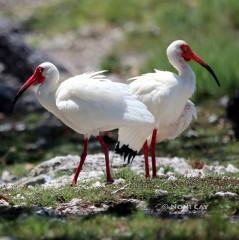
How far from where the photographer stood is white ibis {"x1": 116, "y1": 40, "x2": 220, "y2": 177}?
39.5ft

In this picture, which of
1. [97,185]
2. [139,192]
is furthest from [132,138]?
[139,192]

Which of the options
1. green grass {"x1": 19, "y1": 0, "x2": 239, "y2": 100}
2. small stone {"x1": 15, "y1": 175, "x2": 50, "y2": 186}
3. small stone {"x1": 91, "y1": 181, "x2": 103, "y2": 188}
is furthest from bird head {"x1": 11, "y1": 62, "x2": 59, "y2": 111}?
green grass {"x1": 19, "y1": 0, "x2": 239, "y2": 100}

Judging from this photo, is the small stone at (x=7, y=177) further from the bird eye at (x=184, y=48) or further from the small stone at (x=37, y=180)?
the bird eye at (x=184, y=48)

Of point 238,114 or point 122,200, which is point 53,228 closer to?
point 122,200

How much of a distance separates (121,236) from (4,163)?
8.80 m

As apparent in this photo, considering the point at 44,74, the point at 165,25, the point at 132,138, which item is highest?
the point at 165,25

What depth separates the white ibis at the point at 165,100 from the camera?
12031 mm

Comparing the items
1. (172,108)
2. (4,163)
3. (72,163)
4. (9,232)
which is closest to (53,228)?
(9,232)

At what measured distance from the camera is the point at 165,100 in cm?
1199

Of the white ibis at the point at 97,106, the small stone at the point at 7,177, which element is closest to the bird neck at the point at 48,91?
the white ibis at the point at 97,106

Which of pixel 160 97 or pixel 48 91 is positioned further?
pixel 48 91

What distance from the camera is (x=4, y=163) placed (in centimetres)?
1662

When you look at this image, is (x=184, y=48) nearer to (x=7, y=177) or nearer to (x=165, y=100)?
(x=165, y=100)

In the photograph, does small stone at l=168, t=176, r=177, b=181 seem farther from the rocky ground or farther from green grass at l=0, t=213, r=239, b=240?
green grass at l=0, t=213, r=239, b=240
